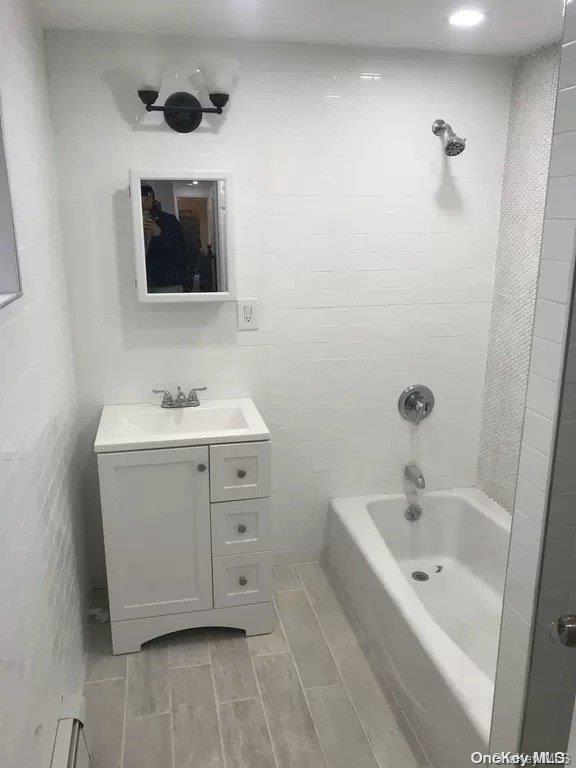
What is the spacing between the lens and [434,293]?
8.80 ft

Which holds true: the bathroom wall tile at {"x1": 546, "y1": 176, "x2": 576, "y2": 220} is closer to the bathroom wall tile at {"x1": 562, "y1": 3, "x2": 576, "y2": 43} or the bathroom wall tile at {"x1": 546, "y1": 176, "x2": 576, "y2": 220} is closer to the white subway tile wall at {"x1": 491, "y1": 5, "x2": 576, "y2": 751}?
the white subway tile wall at {"x1": 491, "y1": 5, "x2": 576, "y2": 751}

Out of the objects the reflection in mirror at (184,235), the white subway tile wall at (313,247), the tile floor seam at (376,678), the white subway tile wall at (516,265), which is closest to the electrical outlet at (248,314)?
the white subway tile wall at (313,247)

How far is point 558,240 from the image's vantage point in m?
1.12

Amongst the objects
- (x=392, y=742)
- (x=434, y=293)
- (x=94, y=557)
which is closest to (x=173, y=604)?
(x=94, y=557)

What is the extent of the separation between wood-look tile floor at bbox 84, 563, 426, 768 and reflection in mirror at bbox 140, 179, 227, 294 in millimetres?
1459

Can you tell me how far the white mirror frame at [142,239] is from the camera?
2229 millimetres

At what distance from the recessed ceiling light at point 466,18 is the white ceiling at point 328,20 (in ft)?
0.10

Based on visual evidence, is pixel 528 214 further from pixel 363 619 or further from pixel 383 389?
pixel 363 619

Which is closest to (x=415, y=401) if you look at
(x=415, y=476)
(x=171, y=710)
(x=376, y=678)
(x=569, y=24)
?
(x=415, y=476)

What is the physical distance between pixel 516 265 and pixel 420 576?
4.86ft

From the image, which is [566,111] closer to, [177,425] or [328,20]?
[328,20]

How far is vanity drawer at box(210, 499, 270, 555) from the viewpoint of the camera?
2244mm

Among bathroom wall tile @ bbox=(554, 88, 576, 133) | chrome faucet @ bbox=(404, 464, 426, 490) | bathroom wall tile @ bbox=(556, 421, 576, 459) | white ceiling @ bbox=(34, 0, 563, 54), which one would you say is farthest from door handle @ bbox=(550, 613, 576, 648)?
white ceiling @ bbox=(34, 0, 563, 54)

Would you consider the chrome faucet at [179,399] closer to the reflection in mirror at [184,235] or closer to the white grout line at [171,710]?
the reflection in mirror at [184,235]
